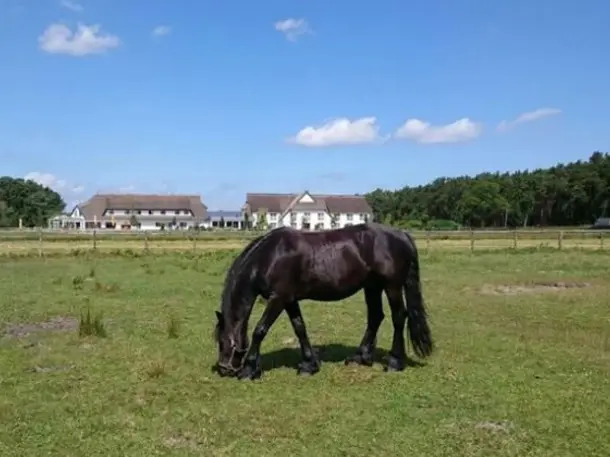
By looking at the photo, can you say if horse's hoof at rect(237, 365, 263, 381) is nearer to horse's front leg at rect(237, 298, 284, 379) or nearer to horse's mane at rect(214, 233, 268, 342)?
horse's front leg at rect(237, 298, 284, 379)

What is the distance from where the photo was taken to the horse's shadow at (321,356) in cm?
885

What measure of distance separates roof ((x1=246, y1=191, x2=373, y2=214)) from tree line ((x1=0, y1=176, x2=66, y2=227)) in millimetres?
45518

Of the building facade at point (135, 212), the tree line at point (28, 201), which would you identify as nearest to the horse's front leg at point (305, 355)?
the building facade at point (135, 212)

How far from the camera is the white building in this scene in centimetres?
11462

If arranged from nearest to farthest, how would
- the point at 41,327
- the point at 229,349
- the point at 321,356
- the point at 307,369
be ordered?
the point at 229,349
the point at 307,369
the point at 321,356
the point at 41,327

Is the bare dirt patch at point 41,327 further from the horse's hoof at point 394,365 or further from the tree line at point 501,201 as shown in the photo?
the tree line at point 501,201

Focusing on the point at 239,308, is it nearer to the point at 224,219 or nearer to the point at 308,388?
the point at 308,388

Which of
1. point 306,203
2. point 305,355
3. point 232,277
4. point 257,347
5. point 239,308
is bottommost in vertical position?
point 305,355

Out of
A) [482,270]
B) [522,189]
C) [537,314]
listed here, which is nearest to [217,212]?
[522,189]

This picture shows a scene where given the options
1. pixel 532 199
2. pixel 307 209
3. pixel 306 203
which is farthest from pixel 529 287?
pixel 532 199

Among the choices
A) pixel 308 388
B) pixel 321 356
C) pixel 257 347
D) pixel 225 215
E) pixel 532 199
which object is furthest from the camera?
pixel 225 215

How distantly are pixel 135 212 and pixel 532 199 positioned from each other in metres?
77.4

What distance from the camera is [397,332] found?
8.63m

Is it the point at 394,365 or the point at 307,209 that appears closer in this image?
the point at 394,365
